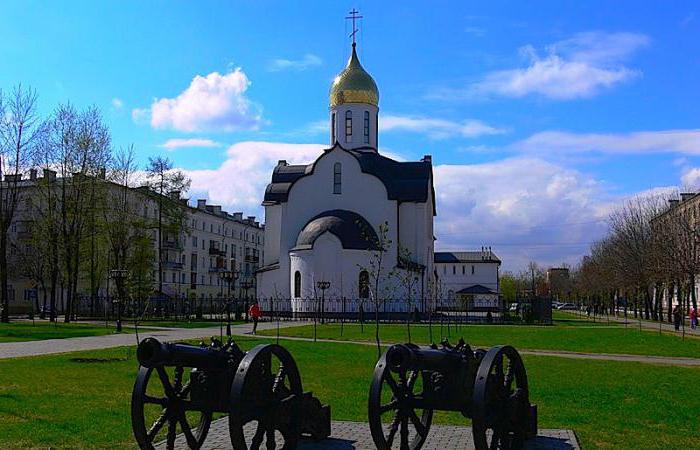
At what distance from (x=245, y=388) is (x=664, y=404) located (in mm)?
8597

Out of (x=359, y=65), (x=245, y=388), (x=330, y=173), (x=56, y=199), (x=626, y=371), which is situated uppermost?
(x=359, y=65)

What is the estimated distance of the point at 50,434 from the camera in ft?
31.0

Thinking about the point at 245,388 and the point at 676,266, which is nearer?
the point at 245,388

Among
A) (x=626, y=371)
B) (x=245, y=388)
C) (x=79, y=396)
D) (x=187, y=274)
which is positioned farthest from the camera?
(x=187, y=274)

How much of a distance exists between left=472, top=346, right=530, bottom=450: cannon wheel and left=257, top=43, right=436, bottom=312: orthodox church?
3870 centimetres

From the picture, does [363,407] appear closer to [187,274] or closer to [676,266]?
[676,266]

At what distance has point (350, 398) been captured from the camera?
12.9 metres

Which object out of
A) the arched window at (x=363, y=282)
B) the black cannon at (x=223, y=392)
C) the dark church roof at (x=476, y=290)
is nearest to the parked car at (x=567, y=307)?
the dark church roof at (x=476, y=290)

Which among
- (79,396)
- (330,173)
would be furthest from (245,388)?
(330,173)

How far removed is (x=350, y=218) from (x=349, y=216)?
1.54ft

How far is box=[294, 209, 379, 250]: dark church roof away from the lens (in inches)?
1976

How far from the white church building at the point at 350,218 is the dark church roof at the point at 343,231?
75 millimetres

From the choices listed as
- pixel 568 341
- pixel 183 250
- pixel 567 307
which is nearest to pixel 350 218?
pixel 568 341

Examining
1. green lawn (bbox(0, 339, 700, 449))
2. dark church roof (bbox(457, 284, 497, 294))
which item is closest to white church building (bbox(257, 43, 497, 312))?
green lawn (bbox(0, 339, 700, 449))
